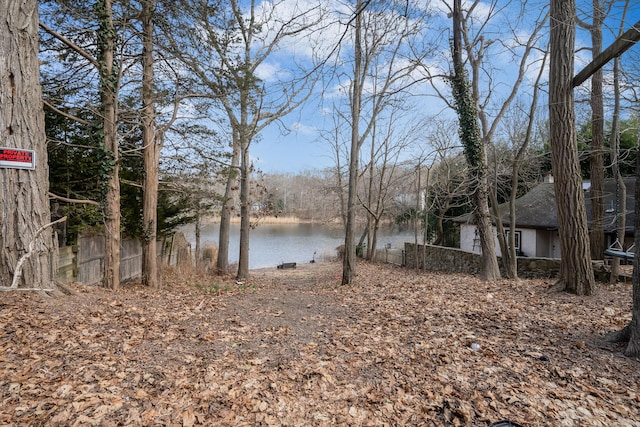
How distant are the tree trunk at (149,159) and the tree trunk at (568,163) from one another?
24.5 feet

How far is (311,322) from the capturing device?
14.1ft

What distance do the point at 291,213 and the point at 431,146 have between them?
87.6 feet

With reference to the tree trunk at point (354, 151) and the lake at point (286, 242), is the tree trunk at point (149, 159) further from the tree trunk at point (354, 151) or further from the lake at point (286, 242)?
the lake at point (286, 242)

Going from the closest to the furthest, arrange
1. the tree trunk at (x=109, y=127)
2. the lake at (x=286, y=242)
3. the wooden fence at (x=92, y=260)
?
the tree trunk at (x=109, y=127) → the wooden fence at (x=92, y=260) → the lake at (x=286, y=242)

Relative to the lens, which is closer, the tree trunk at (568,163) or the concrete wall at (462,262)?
the tree trunk at (568,163)

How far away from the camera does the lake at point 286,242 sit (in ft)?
63.4

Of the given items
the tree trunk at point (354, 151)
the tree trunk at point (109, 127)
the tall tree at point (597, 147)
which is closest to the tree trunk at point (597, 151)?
the tall tree at point (597, 147)

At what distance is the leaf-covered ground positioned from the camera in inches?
91.6

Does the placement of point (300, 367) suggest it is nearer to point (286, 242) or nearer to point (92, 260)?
point (92, 260)

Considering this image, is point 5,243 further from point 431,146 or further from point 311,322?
point 431,146

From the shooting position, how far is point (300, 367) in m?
3.00

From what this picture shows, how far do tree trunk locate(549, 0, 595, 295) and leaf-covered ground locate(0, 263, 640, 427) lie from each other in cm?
129

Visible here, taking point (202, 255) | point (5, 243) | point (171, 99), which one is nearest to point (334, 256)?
point (202, 255)

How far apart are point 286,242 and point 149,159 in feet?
62.3
